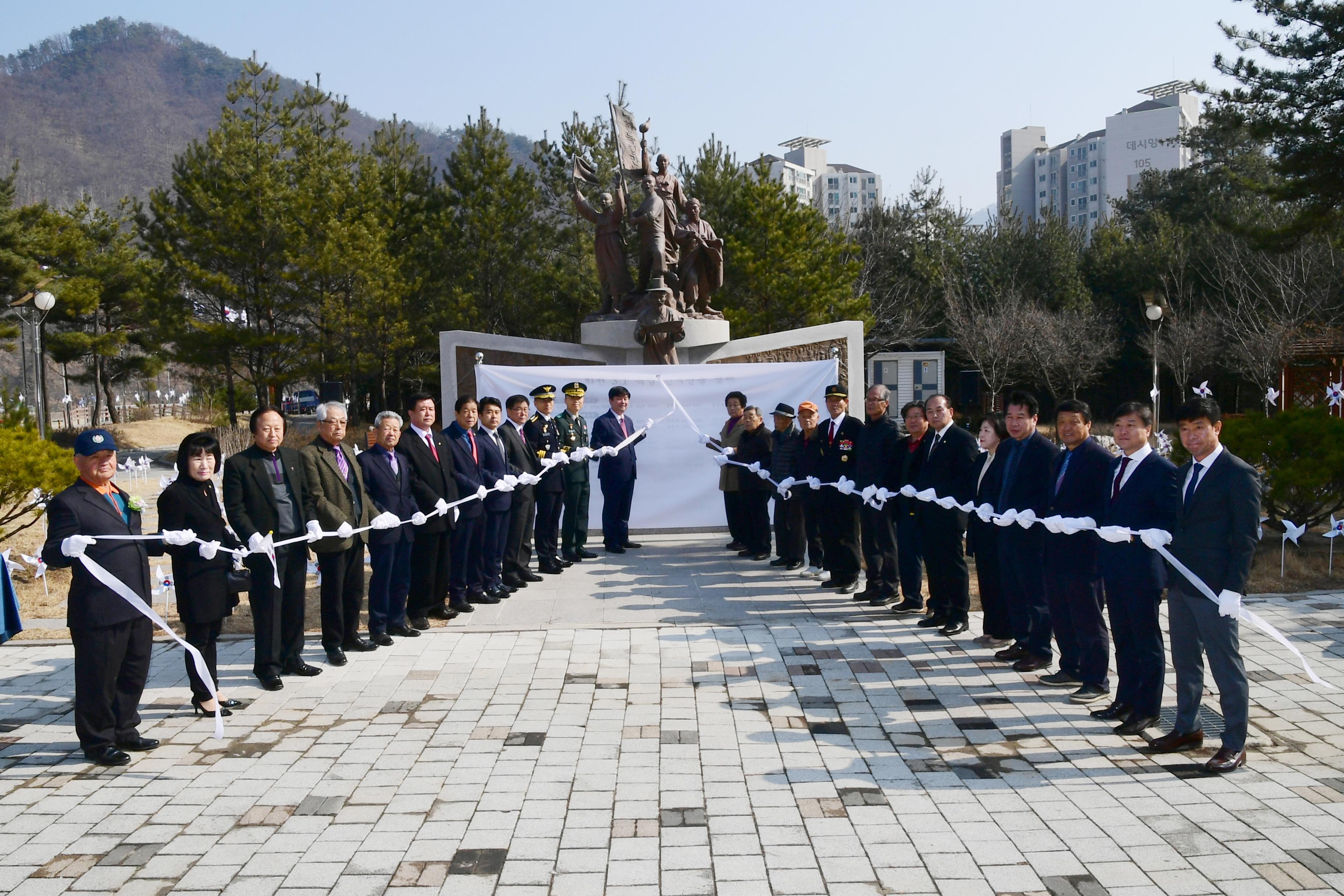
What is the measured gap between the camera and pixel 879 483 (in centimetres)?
760

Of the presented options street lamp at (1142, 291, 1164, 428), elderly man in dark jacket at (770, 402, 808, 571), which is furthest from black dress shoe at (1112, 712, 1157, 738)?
street lamp at (1142, 291, 1164, 428)

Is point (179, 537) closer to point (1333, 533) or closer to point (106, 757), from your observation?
point (106, 757)

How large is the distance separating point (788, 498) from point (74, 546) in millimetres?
5658

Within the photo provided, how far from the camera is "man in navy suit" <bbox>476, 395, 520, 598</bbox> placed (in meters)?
7.84

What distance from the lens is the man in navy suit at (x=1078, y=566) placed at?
527cm

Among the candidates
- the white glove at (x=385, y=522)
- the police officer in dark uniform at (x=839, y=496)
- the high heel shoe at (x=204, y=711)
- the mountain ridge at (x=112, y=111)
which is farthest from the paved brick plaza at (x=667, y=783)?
the mountain ridge at (x=112, y=111)

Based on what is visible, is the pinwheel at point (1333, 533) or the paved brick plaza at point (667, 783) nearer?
the paved brick plaza at point (667, 783)

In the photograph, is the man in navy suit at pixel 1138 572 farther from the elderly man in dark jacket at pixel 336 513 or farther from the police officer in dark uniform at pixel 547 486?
the police officer in dark uniform at pixel 547 486

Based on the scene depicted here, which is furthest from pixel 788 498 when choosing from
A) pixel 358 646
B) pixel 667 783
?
pixel 667 783

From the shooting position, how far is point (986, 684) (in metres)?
5.54

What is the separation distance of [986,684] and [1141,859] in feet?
7.03

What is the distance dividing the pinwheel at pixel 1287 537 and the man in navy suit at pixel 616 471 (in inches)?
217

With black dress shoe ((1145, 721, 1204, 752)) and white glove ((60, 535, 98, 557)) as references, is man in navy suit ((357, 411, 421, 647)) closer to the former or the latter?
white glove ((60, 535, 98, 557))

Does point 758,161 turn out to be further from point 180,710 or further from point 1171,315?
point 180,710
